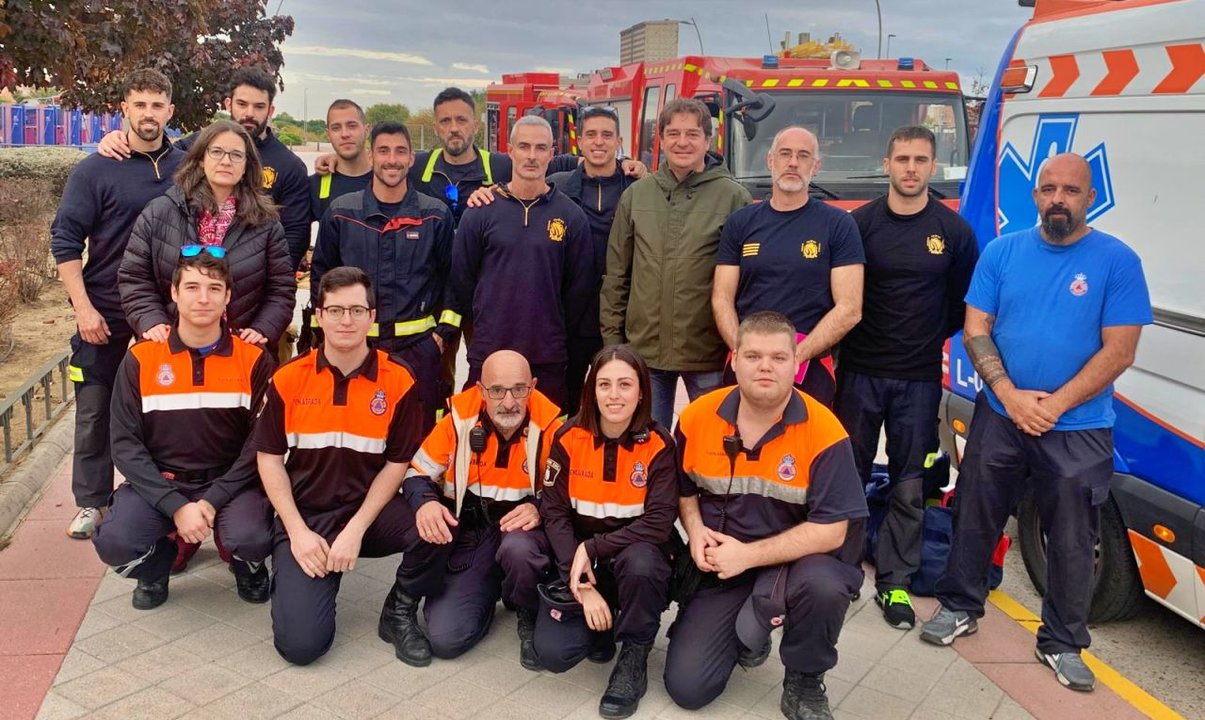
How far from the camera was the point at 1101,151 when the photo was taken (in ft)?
14.2

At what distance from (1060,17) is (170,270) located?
4.03m

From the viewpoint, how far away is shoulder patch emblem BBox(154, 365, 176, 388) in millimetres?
4418

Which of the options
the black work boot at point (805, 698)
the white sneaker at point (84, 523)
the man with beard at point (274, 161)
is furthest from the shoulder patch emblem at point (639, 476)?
the white sneaker at point (84, 523)

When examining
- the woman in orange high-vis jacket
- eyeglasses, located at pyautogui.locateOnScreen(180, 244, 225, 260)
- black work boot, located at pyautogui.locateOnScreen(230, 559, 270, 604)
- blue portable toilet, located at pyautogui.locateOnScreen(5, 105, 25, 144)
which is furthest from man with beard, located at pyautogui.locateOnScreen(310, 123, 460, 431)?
blue portable toilet, located at pyautogui.locateOnScreen(5, 105, 25, 144)

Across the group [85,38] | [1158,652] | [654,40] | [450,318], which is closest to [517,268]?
[450,318]

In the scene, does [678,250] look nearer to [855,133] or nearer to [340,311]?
[340,311]

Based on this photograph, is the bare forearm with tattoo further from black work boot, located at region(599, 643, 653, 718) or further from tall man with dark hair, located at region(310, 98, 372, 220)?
tall man with dark hair, located at region(310, 98, 372, 220)

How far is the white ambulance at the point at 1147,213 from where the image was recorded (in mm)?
3859

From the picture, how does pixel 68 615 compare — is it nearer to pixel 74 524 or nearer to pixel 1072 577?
pixel 74 524

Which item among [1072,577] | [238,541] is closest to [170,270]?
[238,541]

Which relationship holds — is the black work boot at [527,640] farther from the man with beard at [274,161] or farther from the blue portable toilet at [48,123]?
the blue portable toilet at [48,123]

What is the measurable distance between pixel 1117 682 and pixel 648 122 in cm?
847

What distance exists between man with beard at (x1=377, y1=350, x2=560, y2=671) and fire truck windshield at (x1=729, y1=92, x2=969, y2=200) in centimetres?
483

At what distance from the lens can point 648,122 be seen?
38.0ft
